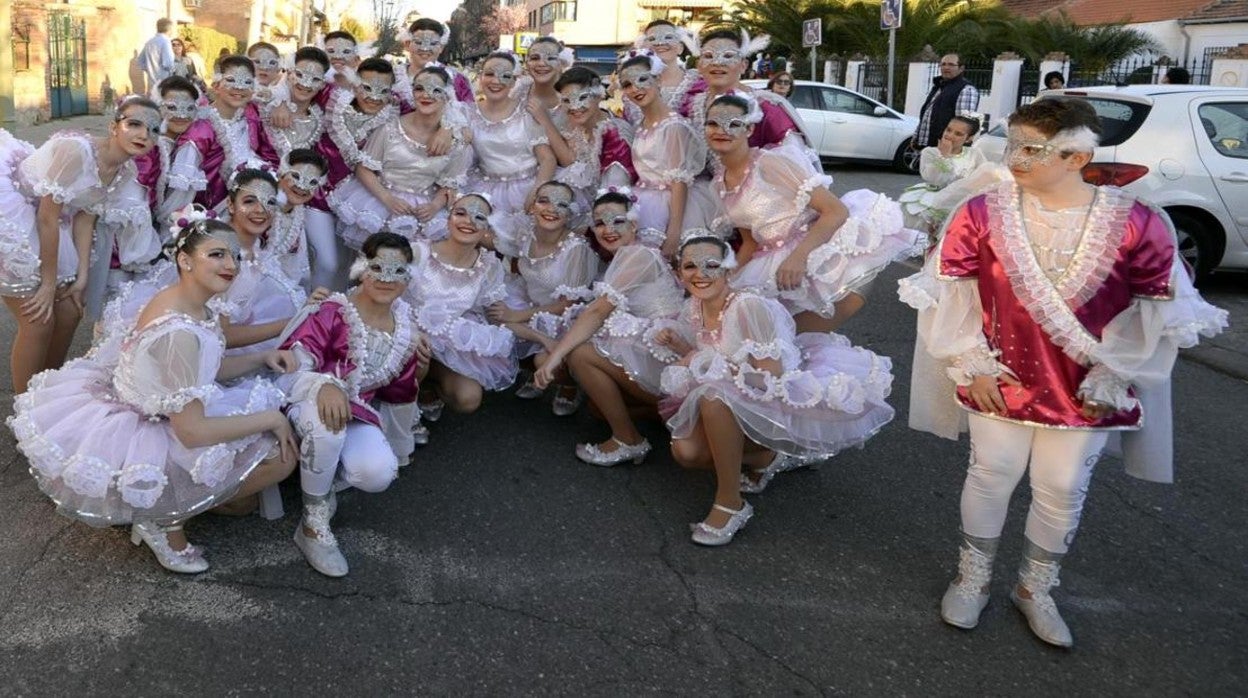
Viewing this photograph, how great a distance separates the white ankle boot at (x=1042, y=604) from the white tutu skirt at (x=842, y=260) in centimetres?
143

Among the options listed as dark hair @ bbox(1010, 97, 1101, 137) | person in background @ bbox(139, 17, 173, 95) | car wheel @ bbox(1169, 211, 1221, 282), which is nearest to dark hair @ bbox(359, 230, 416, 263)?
dark hair @ bbox(1010, 97, 1101, 137)

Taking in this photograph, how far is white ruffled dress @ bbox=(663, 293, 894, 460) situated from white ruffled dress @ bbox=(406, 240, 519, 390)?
1.22m

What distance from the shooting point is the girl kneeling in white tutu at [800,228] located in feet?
14.0

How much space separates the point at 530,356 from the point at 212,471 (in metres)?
2.21

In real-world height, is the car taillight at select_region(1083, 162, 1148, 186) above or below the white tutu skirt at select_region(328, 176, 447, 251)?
above

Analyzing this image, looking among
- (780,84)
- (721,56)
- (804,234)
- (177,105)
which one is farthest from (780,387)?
(780,84)

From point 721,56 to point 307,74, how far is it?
2.31 m

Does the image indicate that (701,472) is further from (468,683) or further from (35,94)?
(35,94)

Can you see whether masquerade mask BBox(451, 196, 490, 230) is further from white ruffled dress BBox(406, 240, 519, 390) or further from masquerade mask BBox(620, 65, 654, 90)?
masquerade mask BBox(620, 65, 654, 90)

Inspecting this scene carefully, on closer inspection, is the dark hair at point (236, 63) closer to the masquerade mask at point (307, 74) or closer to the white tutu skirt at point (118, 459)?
the masquerade mask at point (307, 74)

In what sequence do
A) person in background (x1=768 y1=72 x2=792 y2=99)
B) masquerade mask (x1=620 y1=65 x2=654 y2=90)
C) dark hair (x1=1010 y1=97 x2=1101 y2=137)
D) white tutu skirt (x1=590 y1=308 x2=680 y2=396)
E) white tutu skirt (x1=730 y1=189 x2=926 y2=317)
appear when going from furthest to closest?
1. person in background (x1=768 y1=72 x2=792 y2=99)
2. masquerade mask (x1=620 y1=65 x2=654 y2=90)
3. white tutu skirt (x1=590 y1=308 x2=680 y2=396)
4. white tutu skirt (x1=730 y1=189 x2=926 y2=317)
5. dark hair (x1=1010 y1=97 x2=1101 y2=137)

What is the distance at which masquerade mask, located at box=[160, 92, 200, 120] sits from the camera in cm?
487

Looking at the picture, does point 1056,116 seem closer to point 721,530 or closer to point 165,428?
point 721,530

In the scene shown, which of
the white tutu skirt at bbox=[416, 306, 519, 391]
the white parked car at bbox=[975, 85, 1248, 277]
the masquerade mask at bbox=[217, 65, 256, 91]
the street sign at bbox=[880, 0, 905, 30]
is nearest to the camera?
the white tutu skirt at bbox=[416, 306, 519, 391]
